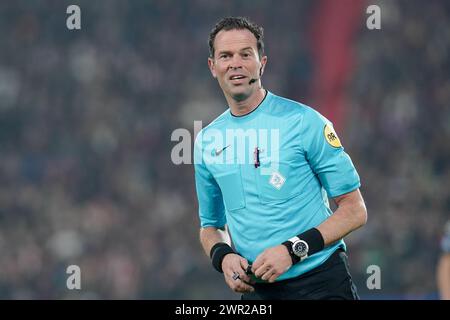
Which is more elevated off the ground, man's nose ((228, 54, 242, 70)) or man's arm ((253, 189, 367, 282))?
man's nose ((228, 54, 242, 70))

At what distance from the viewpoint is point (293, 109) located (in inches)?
153

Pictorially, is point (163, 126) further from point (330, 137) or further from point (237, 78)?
point (330, 137)

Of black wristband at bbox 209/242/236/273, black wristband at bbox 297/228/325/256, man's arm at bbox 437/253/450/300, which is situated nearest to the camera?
black wristband at bbox 297/228/325/256

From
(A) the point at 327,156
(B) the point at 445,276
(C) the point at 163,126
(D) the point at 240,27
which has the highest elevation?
(C) the point at 163,126

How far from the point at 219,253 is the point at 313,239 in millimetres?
453

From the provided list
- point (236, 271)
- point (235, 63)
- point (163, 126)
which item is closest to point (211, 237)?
point (236, 271)

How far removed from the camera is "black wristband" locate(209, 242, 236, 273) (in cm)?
388

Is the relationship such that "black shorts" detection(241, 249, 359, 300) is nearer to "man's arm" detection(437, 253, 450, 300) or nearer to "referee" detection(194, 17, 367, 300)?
"referee" detection(194, 17, 367, 300)

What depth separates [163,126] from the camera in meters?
13.8

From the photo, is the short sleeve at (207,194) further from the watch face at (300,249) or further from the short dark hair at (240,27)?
the watch face at (300,249)

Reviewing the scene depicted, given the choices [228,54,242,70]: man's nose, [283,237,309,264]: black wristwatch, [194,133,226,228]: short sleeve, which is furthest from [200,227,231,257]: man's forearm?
[228,54,242,70]: man's nose

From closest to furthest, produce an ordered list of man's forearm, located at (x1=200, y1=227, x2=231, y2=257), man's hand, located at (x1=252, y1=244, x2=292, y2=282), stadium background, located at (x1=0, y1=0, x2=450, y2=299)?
man's hand, located at (x1=252, y1=244, x2=292, y2=282)
man's forearm, located at (x1=200, y1=227, x2=231, y2=257)
stadium background, located at (x1=0, y1=0, x2=450, y2=299)

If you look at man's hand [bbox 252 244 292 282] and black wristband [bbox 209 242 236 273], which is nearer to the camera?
man's hand [bbox 252 244 292 282]

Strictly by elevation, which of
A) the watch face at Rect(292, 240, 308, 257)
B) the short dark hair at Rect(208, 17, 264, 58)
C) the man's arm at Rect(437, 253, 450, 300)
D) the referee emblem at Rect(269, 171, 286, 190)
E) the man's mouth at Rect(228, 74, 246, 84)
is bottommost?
the watch face at Rect(292, 240, 308, 257)
